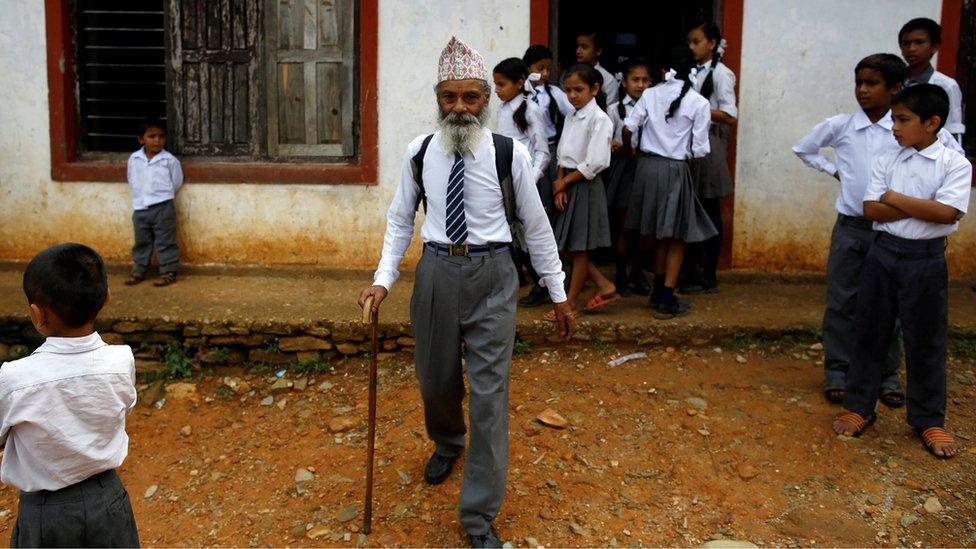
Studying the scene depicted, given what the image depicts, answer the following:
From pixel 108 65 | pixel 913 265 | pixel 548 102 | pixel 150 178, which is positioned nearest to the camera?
pixel 913 265

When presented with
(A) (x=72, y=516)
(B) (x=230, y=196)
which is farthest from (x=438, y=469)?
(B) (x=230, y=196)

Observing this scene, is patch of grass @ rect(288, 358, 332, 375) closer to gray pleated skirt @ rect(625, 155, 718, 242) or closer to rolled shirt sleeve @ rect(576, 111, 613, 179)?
rolled shirt sleeve @ rect(576, 111, 613, 179)

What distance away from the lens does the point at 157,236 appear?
645cm

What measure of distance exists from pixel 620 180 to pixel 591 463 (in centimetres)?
244

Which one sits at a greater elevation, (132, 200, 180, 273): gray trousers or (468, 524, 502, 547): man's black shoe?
(132, 200, 180, 273): gray trousers

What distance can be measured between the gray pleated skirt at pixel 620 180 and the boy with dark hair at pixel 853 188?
4.64 feet

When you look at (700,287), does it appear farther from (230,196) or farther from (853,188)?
(230,196)

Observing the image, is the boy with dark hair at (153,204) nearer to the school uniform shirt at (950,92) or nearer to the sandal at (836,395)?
the sandal at (836,395)

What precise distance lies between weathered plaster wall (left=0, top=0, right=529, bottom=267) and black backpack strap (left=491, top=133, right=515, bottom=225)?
9.93 ft

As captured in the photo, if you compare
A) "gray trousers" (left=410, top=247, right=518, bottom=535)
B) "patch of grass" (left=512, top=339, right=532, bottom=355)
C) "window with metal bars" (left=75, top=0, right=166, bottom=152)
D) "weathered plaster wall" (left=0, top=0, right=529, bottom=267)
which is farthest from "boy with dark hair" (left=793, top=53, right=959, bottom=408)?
"window with metal bars" (left=75, top=0, right=166, bottom=152)

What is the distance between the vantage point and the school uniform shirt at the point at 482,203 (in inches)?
137

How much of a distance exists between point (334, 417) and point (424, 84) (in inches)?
105

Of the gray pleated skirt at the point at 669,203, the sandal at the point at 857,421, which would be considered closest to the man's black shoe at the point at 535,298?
the gray pleated skirt at the point at 669,203

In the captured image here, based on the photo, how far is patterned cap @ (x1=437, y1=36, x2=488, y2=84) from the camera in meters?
3.39
